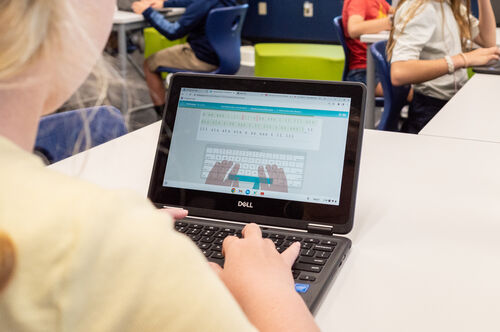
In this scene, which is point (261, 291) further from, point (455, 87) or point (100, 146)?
point (455, 87)

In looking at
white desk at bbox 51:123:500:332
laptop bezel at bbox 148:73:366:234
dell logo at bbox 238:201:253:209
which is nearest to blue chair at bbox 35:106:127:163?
white desk at bbox 51:123:500:332

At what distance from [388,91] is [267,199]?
63.8 inches

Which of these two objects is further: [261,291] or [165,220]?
[261,291]

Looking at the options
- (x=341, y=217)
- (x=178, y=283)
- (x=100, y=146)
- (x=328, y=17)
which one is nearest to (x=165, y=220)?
(x=178, y=283)

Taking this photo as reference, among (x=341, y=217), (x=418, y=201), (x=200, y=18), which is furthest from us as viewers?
(x=200, y=18)

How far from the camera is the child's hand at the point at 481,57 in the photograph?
7.29ft

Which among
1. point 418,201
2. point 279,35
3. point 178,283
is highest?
point 178,283

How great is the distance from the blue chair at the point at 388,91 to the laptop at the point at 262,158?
147 cm

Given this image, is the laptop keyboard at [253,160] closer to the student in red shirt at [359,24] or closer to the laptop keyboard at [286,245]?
the laptop keyboard at [286,245]

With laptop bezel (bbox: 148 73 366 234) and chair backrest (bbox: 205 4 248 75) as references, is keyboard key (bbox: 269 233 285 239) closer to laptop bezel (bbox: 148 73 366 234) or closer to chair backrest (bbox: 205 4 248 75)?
laptop bezel (bbox: 148 73 366 234)

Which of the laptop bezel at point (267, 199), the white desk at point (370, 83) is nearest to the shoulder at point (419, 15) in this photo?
the white desk at point (370, 83)

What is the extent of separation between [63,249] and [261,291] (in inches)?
12.6

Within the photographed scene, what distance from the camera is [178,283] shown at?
363 mm

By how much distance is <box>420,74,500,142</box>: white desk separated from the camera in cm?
143
